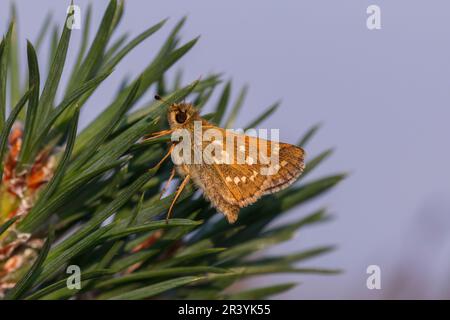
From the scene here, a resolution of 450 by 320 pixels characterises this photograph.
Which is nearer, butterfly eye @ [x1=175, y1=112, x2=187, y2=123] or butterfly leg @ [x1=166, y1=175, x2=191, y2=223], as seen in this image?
butterfly leg @ [x1=166, y1=175, x2=191, y2=223]

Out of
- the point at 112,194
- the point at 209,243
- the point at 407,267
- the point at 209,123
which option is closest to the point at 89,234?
the point at 112,194

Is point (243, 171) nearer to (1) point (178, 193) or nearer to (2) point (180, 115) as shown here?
(2) point (180, 115)

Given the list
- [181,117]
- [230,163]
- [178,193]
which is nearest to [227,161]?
[230,163]

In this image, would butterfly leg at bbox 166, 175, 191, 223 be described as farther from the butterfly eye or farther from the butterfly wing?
the butterfly eye

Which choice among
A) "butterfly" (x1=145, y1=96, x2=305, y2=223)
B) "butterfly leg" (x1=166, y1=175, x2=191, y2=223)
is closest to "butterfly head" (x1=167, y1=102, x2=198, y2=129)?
"butterfly" (x1=145, y1=96, x2=305, y2=223)

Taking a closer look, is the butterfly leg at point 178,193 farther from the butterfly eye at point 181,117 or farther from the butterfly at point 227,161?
the butterfly eye at point 181,117

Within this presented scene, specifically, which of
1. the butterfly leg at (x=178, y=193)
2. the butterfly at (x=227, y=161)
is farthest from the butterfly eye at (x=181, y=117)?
the butterfly leg at (x=178, y=193)

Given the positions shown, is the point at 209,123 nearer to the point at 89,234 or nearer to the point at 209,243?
the point at 209,243
